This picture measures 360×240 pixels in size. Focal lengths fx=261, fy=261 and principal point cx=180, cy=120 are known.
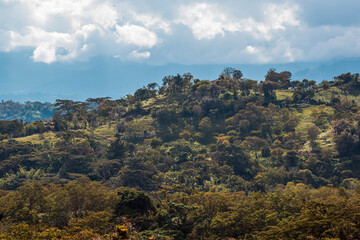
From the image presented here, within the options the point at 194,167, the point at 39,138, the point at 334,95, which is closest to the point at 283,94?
the point at 334,95

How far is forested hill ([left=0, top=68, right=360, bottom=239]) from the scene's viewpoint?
3278cm

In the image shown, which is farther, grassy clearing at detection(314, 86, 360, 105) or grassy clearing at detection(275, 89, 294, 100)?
grassy clearing at detection(275, 89, 294, 100)

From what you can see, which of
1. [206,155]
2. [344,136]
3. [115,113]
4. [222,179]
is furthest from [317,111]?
[115,113]

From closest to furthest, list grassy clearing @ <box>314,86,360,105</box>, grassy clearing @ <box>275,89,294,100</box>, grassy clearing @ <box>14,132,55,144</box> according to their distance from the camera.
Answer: grassy clearing @ <box>14,132,55,144</box> → grassy clearing @ <box>314,86,360,105</box> → grassy clearing @ <box>275,89,294,100</box>

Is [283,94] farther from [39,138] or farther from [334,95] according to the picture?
[39,138]

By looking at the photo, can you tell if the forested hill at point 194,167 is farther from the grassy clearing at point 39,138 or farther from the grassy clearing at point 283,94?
the grassy clearing at point 283,94

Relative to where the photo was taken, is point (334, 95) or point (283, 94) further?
point (283, 94)

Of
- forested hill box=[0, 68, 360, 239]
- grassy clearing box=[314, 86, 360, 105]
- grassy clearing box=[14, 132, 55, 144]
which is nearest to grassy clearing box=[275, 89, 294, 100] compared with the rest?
forested hill box=[0, 68, 360, 239]

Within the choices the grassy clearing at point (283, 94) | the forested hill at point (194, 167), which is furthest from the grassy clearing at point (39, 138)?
the grassy clearing at point (283, 94)

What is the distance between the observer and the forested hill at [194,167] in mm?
32781

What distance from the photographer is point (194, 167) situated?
74.7m

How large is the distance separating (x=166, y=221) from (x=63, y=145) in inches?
2530

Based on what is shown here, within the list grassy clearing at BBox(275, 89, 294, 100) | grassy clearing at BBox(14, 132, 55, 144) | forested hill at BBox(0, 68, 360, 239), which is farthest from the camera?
grassy clearing at BBox(275, 89, 294, 100)

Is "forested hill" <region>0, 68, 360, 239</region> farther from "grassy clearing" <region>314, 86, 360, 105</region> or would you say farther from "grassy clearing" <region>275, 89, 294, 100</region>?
"grassy clearing" <region>275, 89, 294, 100</region>
